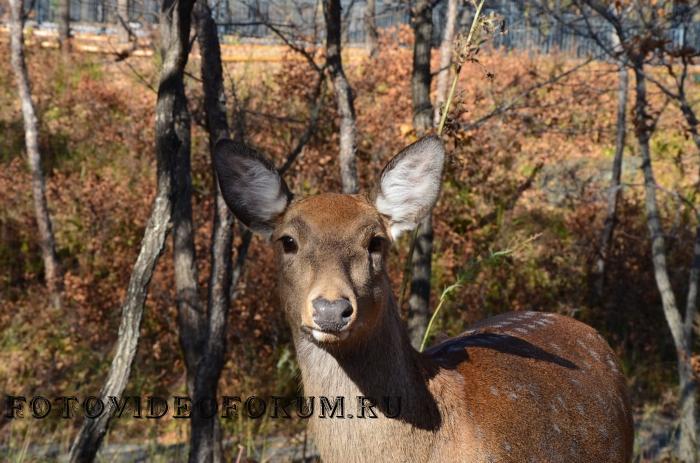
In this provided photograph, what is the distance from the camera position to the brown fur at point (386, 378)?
3189 millimetres

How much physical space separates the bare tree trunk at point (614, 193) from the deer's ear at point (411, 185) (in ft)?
30.9

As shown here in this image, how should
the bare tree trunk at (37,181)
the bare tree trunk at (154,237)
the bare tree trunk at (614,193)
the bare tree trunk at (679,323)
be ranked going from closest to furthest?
the bare tree trunk at (154,237) → the bare tree trunk at (679,323) → the bare tree trunk at (614,193) → the bare tree trunk at (37,181)

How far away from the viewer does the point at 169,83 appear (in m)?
4.71

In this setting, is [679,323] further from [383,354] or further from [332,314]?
[332,314]

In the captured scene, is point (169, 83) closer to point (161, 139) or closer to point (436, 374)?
point (161, 139)

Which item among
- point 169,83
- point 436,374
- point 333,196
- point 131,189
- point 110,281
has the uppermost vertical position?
point 169,83

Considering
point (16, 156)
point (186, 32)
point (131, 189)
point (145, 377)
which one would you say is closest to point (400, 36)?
point (131, 189)

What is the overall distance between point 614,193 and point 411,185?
999cm

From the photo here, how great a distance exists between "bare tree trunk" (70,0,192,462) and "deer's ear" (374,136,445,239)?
155 centimetres

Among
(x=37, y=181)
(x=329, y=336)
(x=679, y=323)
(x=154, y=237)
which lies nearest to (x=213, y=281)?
(x=154, y=237)

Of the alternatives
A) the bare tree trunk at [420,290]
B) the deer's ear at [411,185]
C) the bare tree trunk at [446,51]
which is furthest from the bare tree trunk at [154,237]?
the bare tree trunk at [446,51]

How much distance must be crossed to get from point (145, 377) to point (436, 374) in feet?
29.9

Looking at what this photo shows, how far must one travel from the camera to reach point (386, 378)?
330 cm

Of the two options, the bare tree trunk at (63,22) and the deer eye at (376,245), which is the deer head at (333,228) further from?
the bare tree trunk at (63,22)
